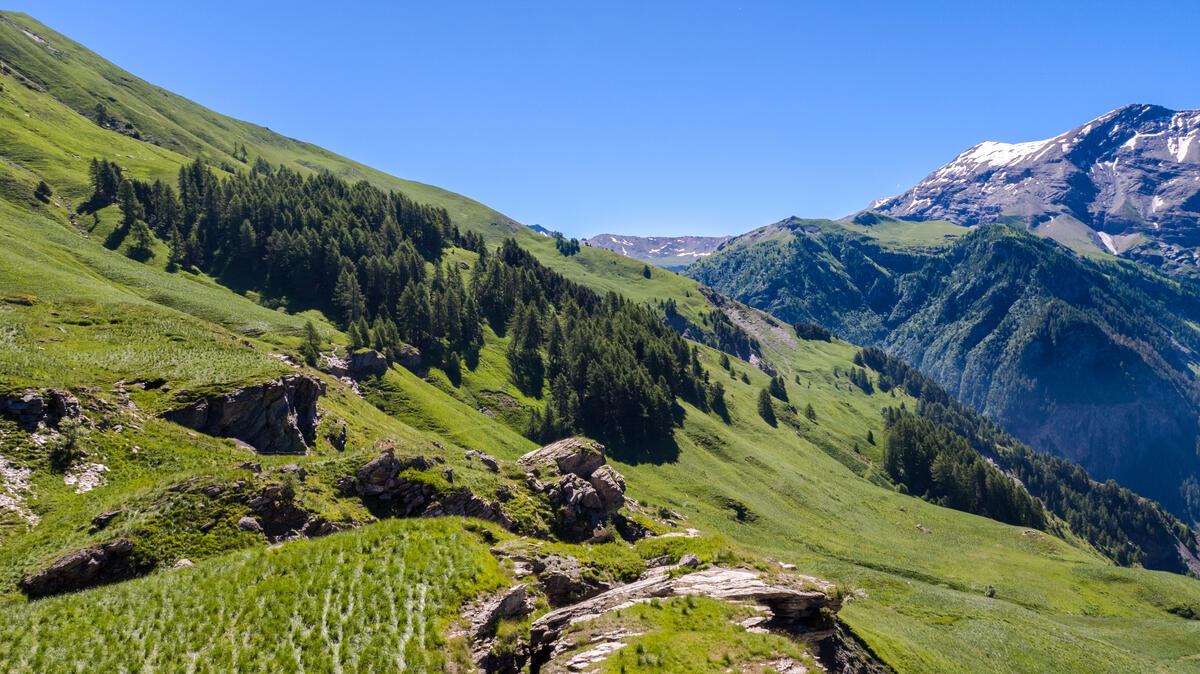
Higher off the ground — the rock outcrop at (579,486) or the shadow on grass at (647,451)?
the rock outcrop at (579,486)

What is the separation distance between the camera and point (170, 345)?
162ft

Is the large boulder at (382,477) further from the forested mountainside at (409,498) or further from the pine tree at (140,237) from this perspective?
the pine tree at (140,237)

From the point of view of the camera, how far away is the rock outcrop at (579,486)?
45.9 metres

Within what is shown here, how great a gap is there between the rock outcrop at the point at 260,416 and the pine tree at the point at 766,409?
127832mm

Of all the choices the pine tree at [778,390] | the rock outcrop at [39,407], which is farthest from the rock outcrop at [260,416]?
Result: the pine tree at [778,390]

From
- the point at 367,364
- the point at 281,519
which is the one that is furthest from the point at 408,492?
the point at 367,364

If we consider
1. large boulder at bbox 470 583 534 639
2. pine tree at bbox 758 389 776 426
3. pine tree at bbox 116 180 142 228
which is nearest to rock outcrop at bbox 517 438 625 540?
large boulder at bbox 470 583 534 639

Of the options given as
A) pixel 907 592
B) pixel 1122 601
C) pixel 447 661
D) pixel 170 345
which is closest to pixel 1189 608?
pixel 1122 601

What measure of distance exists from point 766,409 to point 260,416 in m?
135

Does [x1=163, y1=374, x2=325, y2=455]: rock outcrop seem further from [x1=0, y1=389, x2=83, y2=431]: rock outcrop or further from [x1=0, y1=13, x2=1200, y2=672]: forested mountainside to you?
[x1=0, y1=389, x2=83, y2=431]: rock outcrop

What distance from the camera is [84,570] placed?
22.7 metres

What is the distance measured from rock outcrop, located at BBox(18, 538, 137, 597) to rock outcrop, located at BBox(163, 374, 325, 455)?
18952mm

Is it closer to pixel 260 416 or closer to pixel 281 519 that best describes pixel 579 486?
pixel 281 519

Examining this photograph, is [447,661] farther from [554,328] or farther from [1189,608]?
[554,328]
